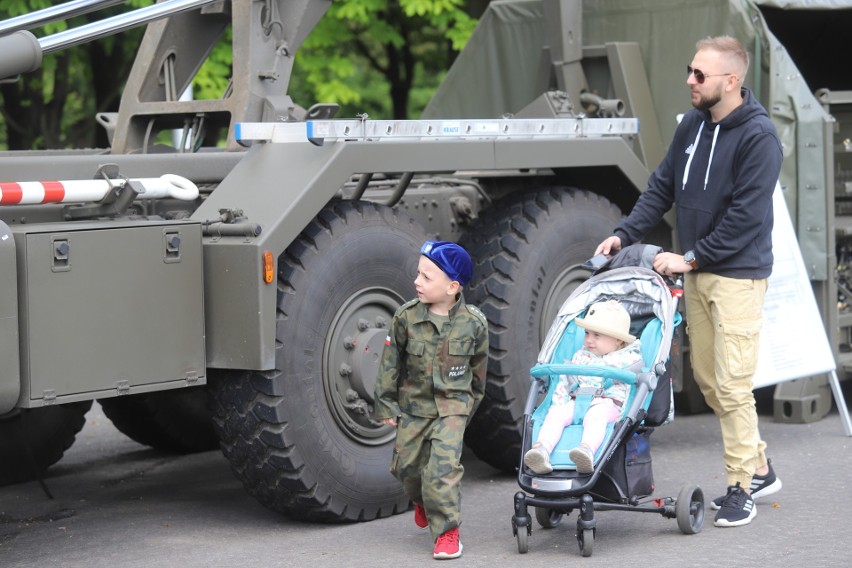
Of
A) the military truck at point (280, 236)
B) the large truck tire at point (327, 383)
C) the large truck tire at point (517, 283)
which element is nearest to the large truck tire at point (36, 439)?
the military truck at point (280, 236)

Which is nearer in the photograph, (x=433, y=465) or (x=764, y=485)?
(x=433, y=465)

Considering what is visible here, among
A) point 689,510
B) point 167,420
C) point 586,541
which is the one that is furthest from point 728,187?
point 167,420

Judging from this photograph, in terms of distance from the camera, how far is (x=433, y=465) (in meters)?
5.67

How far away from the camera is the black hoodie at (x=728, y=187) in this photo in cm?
598

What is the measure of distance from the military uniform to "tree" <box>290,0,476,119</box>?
7.61 m

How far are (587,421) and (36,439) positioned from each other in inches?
134

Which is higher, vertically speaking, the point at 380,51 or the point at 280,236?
the point at 380,51

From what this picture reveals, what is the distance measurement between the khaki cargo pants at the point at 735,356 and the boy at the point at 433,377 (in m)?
1.06

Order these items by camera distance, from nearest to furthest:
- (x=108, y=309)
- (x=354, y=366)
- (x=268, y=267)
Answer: (x=108, y=309) → (x=268, y=267) → (x=354, y=366)

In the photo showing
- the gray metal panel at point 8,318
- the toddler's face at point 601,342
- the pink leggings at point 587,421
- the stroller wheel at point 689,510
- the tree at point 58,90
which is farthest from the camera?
the tree at point 58,90

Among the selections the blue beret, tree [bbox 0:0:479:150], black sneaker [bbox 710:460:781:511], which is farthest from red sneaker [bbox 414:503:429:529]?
tree [bbox 0:0:479:150]

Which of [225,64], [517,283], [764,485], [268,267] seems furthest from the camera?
[225,64]

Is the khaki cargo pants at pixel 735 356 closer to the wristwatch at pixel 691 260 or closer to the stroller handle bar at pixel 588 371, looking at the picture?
the wristwatch at pixel 691 260

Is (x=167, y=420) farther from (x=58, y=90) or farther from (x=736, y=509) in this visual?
(x=58, y=90)
